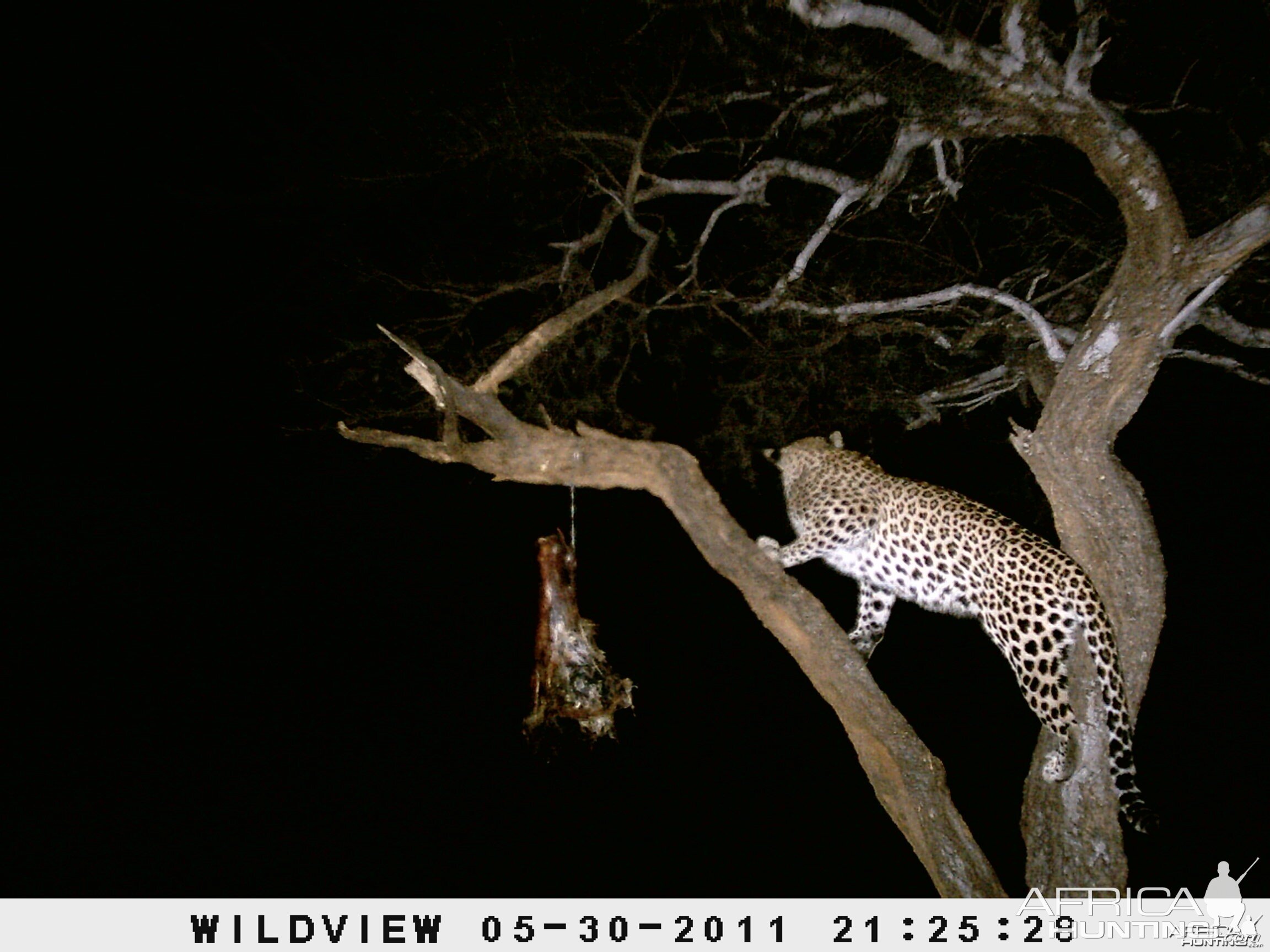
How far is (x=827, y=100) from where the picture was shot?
168 inches

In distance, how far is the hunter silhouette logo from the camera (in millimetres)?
3166

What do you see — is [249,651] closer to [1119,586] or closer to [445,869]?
[445,869]

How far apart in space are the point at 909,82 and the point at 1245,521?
6.37 metres

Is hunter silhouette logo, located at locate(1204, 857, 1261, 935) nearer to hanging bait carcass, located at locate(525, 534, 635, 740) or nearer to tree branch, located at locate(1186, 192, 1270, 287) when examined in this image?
tree branch, located at locate(1186, 192, 1270, 287)

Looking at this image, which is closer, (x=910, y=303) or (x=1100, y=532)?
(x=1100, y=532)

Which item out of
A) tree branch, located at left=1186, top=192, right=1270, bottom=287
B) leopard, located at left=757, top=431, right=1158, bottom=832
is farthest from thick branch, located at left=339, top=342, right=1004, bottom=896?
tree branch, located at left=1186, top=192, right=1270, bottom=287

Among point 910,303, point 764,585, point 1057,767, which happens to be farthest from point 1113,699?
point 910,303

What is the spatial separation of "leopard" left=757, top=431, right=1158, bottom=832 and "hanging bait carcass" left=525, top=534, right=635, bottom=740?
821 millimetres

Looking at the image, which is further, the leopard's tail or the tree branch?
the leopard's tail

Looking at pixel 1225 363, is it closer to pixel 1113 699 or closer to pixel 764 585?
pixel 1113 699
